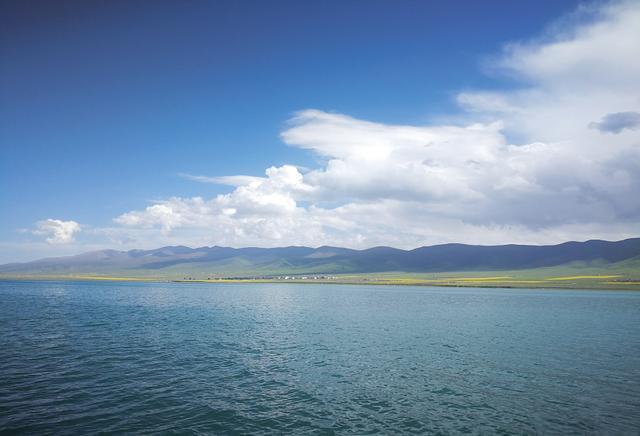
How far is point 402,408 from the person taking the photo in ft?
87.0

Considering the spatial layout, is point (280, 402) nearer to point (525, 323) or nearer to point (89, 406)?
point (89, 406)

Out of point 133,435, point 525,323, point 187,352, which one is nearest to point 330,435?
point 133,435

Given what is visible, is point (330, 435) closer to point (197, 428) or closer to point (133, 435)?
point (197, 428)

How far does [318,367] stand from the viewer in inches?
1463

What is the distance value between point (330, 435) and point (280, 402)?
647cm

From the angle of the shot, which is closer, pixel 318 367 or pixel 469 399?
pixel 469 399

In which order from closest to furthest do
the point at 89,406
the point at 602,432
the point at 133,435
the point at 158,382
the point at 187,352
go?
the point at 133,435
the point at 602,432
the point at 89,406
the point at 158,382
the point at 187,352

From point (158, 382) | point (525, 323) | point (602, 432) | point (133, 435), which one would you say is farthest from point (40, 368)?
point (525, 323)

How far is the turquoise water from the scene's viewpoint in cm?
2397

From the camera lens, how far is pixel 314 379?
33.3 metres

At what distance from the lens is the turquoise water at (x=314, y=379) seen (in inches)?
944

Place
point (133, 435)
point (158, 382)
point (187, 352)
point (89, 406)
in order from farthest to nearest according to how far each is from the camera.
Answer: point (187, 352) → point (158, 382) → point (89, 406) → point (133, 435)

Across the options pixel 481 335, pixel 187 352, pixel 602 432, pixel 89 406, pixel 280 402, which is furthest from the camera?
pixel 481 335

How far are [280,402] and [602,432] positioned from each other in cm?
1884
